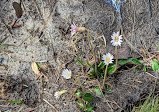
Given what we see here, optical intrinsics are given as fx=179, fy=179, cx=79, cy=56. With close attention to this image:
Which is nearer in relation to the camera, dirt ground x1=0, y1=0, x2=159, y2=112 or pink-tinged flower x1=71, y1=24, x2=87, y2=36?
pink-tinged flower x1=71, y1=24, x2=87, y2=36

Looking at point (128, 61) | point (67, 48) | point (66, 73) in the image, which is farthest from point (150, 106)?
point (67, 48)

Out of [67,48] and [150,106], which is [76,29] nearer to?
[67,48]

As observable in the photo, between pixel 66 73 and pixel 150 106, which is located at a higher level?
pixel 66 73

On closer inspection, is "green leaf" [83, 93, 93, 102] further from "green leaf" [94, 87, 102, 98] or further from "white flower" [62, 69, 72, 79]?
"white flower" [62, 69, 72, 79]

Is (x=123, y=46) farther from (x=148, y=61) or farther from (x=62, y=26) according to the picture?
(x=62, y=26)

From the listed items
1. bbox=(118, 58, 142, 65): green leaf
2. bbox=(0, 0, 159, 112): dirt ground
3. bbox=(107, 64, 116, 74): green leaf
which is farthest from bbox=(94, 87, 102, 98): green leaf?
bbox=(118, 58, 142, 65): green leaf

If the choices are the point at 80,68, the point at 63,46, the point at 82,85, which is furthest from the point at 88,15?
the point at 82,85
